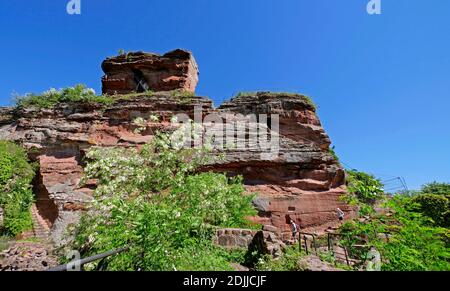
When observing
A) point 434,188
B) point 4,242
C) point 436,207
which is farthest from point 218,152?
point 434,188

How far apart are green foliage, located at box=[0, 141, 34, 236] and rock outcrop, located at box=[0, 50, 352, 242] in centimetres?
67

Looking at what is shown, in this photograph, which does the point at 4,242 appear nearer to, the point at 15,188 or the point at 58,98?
the point at 15,188

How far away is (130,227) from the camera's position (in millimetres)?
5070

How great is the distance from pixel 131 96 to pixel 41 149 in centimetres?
694

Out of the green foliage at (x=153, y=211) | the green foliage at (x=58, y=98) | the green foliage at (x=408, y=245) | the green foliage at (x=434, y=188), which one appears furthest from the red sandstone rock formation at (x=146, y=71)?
the green foliage at (x=434, y=188)

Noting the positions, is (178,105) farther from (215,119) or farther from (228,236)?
(228,236)

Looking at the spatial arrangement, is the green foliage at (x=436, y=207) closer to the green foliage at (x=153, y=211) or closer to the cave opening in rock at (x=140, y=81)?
the green foliage at (x=153, y=211)

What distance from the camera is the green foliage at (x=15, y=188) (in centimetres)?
1414

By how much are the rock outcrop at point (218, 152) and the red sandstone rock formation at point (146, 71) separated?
3836 mm

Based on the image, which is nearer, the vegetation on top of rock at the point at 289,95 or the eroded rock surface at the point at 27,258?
the eroded rock surface at the point at 27,258

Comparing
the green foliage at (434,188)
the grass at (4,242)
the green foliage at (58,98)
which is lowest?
the grass at (4,242)
